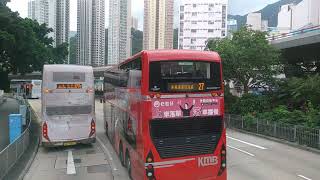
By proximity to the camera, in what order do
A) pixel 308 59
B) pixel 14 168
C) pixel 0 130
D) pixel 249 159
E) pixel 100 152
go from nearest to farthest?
1. pixel 14 168
2. pixel 249 159
3. pixel 100 152
4. pixel 0 130
5. pixel 308 59

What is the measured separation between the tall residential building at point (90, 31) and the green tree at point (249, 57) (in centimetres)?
4815

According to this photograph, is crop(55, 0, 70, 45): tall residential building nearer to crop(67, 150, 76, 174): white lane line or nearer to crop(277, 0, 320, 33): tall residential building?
crop(277, 0, 320, 33): tall residential building

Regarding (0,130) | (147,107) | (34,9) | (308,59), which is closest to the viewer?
(147,107)

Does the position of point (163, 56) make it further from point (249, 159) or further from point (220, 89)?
point (249, 159)

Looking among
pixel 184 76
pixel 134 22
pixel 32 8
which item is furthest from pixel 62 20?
pixel 134 22

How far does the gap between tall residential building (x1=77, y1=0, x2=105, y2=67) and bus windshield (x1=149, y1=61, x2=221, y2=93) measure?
67371 mm

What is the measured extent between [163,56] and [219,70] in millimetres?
1639

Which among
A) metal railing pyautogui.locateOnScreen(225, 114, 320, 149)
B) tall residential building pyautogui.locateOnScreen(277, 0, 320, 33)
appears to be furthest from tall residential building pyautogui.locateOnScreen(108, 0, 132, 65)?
metal railing pyautogui.locateOnScreen(225, 114, 320, 149)

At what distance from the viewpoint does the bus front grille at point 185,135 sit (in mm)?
10398

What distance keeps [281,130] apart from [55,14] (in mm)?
52759

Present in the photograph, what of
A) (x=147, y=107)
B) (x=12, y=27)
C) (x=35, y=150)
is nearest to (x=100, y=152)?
(x=35, y=150)

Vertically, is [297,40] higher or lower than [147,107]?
higher

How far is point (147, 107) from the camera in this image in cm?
1018

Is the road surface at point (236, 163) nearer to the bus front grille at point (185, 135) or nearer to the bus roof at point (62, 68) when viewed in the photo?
the bus front grille at point (185, 135)
